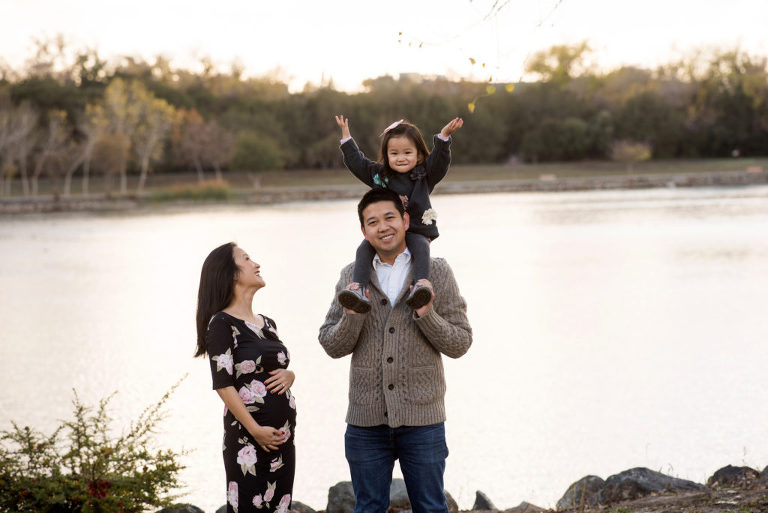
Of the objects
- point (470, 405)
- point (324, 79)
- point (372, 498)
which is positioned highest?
point (324, 79)

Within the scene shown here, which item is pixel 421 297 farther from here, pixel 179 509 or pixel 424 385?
pixel 179 509

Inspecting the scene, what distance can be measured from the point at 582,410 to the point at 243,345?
182 inches

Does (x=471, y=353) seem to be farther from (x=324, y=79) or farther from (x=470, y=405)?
(x=324, y=79)

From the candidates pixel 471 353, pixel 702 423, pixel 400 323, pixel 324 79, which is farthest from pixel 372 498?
pixel 324 79

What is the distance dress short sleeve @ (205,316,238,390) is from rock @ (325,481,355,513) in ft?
5.97

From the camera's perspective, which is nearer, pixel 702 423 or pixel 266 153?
pixel 702 423

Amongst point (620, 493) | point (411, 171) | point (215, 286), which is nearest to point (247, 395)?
point (215, 286)

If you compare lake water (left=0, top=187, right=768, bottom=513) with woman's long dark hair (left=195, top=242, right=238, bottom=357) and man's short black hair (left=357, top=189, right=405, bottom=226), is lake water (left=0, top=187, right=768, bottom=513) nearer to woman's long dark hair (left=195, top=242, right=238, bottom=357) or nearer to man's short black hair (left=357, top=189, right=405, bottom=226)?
woman's long dark hair (left=195, top=242, right=238, bottom=357)

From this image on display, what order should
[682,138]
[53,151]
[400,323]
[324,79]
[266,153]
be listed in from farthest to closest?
[324,79] < [682,138] < [266,153] < [53,151] < [400,323]

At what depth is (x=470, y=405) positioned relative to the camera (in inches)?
281

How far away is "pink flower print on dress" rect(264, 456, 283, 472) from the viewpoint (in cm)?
287

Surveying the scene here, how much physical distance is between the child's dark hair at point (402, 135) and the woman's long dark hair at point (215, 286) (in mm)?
646

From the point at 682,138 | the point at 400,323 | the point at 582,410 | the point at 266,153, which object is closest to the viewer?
the point at 400,323

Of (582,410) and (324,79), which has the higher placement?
(324,79)
